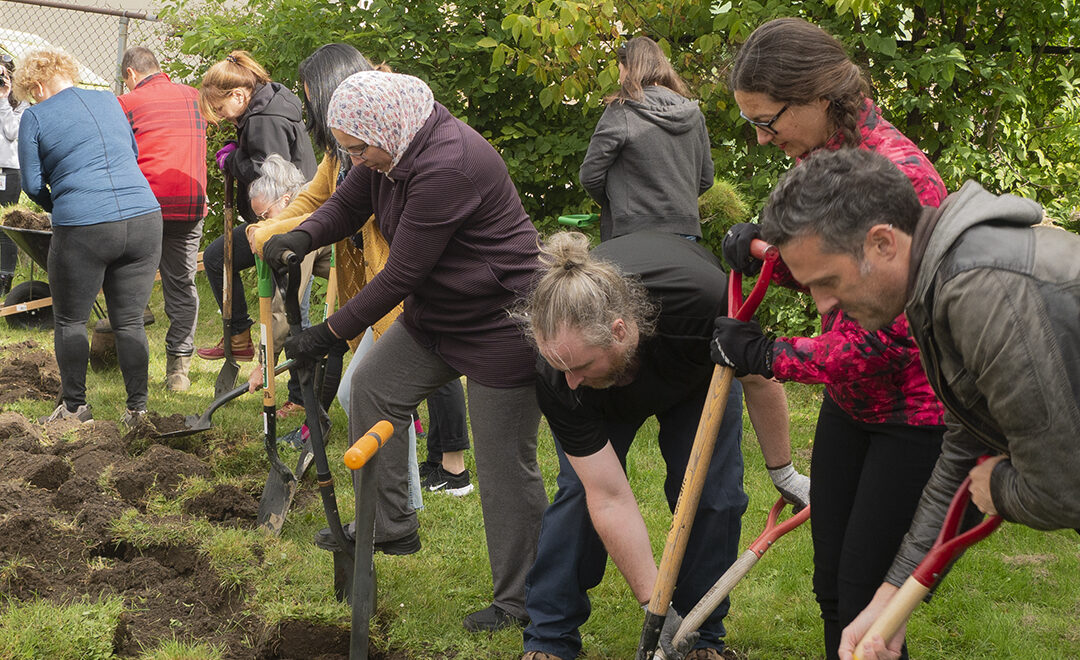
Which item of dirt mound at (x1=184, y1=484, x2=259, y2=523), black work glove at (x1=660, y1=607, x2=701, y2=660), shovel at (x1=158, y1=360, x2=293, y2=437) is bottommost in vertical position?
shovel at (x1=158, y1=360, x2=293, y2=437)

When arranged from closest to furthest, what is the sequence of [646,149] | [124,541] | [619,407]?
[619,407]
[124,541]
[646,149]

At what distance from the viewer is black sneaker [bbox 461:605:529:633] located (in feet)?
11.2

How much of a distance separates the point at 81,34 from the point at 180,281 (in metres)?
5.74

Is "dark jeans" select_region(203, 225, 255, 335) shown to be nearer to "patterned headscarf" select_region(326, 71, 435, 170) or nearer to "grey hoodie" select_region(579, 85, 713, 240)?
"grey hoodie" select_region(579, 85, 713, 240)

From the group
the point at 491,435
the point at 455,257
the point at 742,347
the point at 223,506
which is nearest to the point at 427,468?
the point at 223,506

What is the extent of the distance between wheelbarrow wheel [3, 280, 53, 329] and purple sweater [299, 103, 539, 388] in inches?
210

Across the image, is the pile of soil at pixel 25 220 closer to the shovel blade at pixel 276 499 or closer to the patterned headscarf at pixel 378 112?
the shovel blade at pixel 276 499

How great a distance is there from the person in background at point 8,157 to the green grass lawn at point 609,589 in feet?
15.5

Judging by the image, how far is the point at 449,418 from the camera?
15.3 ft

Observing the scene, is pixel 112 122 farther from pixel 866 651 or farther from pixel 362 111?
pixel 866 651

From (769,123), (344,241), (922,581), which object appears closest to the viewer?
(922,581)

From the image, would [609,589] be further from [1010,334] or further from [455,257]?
[1010,334]

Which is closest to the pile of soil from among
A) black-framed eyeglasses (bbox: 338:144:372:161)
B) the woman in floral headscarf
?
the woman in floral headscarf

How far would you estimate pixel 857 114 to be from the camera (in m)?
2.37
